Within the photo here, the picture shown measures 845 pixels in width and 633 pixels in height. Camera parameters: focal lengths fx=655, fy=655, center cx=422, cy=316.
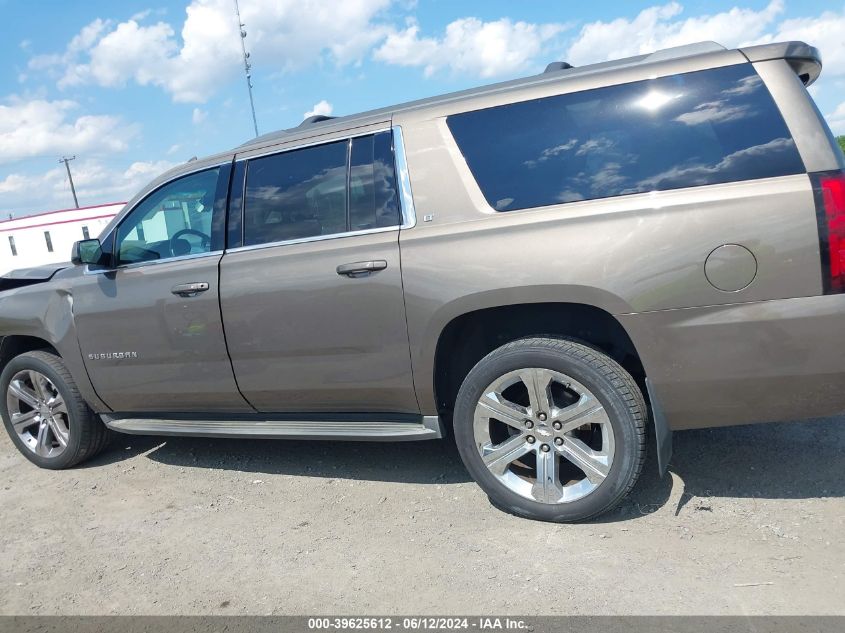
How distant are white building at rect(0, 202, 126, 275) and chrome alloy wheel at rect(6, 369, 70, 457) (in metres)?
33.5

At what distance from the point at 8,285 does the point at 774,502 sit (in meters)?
5.04

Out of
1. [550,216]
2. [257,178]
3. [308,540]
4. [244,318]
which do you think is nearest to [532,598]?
[308,540]

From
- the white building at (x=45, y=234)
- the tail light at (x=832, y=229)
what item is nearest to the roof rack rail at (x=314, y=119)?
the tail light at (x=832, y=229)

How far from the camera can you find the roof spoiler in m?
2.71

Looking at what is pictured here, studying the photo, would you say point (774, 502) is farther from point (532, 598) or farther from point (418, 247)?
point (418, 247)

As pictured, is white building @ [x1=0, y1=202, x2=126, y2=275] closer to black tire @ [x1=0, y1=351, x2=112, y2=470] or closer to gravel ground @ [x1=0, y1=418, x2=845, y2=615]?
black tire @ [x1=0, y1=351, x2=112, y2=470]

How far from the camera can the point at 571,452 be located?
3.05 m

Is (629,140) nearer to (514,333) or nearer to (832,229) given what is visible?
(832,229)

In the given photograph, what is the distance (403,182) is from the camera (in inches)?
129

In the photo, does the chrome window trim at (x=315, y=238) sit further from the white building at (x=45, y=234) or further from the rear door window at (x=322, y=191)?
the white building at (x=45, y=234)

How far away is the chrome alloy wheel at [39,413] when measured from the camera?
448 cm

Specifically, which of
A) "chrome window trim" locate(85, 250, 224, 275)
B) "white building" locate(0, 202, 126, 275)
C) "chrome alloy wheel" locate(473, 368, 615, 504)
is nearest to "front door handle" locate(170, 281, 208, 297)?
"chrome window trim" locate(85, 250, 224, 275)

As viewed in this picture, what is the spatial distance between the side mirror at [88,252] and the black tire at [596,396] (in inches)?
97.1

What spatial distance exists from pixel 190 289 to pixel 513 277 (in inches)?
74.2
